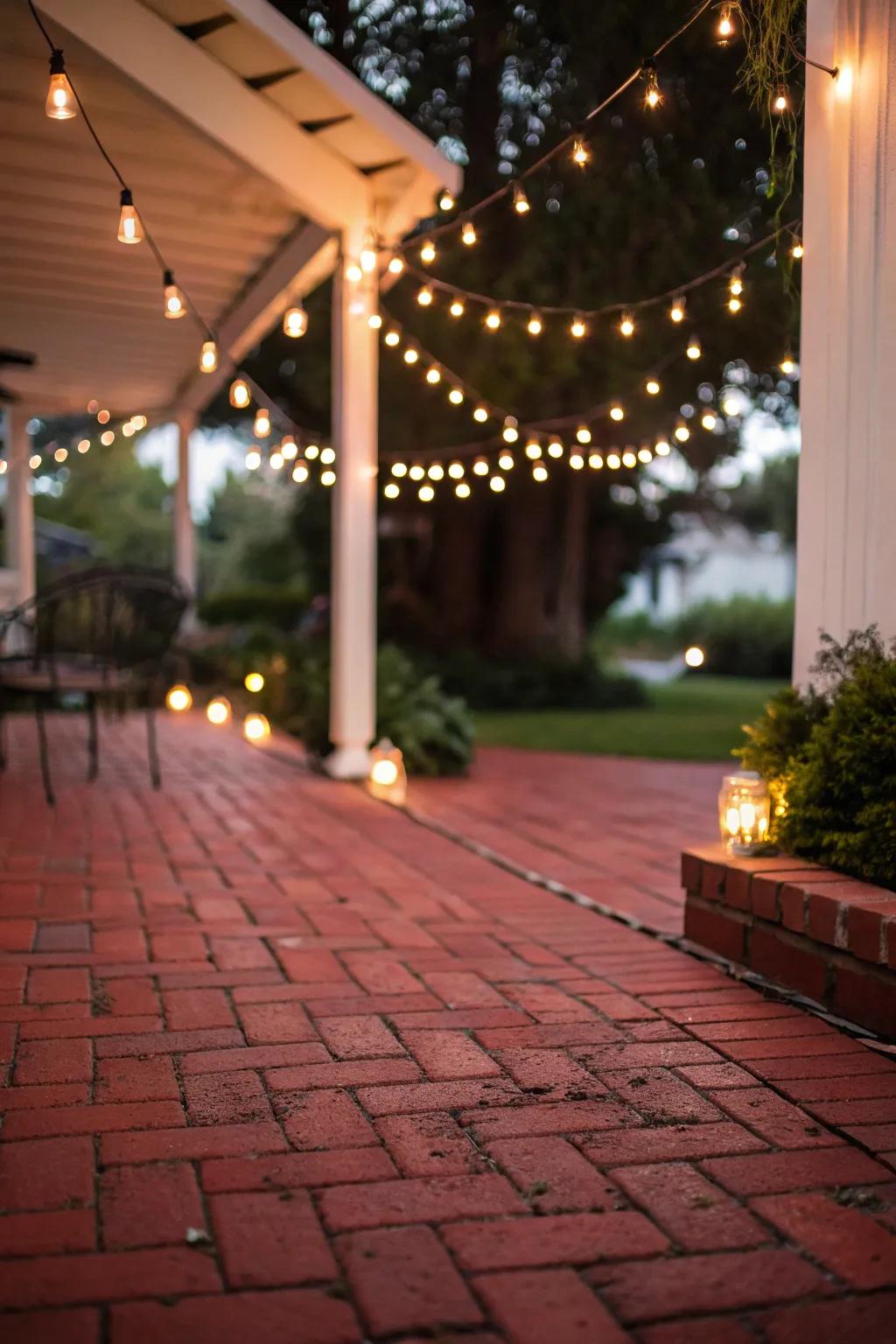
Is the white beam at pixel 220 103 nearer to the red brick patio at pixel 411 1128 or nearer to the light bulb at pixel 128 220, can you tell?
the light bulb at pixel 128 220

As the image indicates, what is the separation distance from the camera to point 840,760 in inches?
113

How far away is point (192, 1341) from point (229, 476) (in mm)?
34623

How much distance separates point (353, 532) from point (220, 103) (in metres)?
2.00

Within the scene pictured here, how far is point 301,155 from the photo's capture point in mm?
5512

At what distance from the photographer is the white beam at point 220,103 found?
4.64 meters

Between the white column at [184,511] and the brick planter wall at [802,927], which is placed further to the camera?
the white column at [184,511]

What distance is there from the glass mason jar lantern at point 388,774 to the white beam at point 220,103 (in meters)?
2.46

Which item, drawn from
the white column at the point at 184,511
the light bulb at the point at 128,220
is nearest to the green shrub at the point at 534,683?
the white column at the point at 184,511

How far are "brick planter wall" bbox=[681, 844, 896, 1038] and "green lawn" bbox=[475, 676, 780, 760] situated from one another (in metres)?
5.07

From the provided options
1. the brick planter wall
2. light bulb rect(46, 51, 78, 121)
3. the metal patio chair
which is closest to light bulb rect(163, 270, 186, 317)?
light bulb rect(46, 51, 78, 121)

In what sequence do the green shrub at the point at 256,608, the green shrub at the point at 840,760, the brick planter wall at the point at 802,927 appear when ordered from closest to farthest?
the brick planter wall at the point at 802,927 → the green shrub at the point at 840,760 → the green shrub at the point at 256,608

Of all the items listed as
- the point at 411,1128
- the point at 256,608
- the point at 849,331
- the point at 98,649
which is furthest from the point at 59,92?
the point at 256,608

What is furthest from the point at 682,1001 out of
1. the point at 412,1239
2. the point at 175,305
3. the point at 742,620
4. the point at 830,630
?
the point at 742,620

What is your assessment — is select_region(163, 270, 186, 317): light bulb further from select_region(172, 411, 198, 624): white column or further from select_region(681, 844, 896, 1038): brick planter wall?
select_region(172, 411, 198, 624): white column
